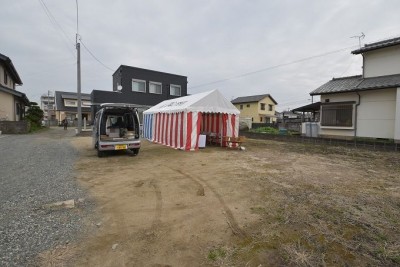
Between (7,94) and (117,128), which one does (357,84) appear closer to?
(117,128)

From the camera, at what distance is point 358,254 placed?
8.72 ft

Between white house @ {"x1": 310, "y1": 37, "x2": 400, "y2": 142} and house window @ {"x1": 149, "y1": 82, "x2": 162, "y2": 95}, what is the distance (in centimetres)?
1635

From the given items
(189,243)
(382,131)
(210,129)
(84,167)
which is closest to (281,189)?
(189,243)

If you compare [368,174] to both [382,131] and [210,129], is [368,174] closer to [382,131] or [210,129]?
[382,131]

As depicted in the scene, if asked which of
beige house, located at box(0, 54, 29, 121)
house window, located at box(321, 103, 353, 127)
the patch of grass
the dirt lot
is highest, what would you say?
beige house, located at box(0, 54, 29, 121)

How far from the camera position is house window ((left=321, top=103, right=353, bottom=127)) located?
13.8 m

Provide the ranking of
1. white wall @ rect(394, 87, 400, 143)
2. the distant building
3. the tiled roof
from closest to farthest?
1. white wall @ rect(394, 87, 400, 143)
2. the tiled roof
3. the distant building

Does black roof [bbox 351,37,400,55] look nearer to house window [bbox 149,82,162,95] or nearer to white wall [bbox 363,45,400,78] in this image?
white wall [bbox 363,45,400,78]

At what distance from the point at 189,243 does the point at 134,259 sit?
0.67 meters

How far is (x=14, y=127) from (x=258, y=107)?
111ft

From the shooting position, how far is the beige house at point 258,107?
41.5 m

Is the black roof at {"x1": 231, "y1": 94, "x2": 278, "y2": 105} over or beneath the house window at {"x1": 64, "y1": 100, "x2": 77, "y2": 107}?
over

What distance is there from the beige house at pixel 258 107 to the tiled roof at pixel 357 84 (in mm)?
25493

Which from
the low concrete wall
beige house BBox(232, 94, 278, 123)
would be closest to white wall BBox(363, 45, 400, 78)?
the low concrete wall
